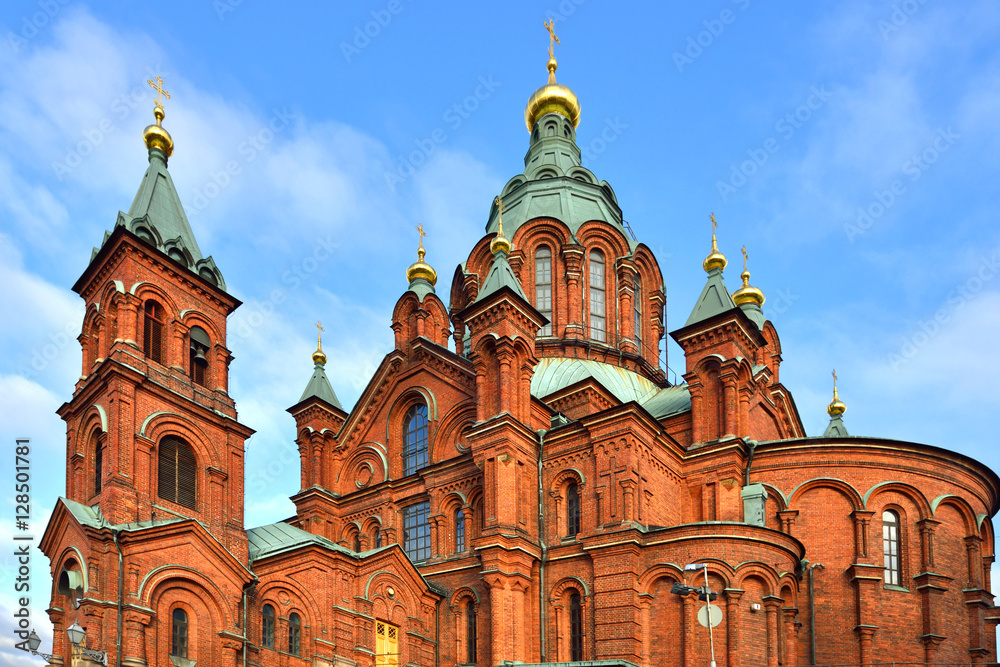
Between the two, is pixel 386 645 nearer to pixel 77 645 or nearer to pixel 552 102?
pixel 77 645

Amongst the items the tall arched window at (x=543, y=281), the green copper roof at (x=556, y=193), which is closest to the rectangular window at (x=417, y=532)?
the tall arched window at (x=543, y=281)

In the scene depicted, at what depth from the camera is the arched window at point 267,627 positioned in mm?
27078

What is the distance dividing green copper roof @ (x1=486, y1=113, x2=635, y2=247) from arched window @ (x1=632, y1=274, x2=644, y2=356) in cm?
180

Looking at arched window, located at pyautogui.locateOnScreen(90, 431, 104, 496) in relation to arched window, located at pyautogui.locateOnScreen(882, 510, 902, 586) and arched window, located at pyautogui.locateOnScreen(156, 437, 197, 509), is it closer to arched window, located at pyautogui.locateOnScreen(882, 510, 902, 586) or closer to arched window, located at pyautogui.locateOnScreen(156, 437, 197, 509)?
arched window, located at pyautogui.locateOnScreen(156, 437, 197, 509)

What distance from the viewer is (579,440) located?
1179 inches

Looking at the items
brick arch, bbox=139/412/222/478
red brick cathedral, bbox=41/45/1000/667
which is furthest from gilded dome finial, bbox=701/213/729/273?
brick arch, bbox=139/412/222/478

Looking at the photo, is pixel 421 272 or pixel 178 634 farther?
pixel 421 272

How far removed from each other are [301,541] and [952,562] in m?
19.3

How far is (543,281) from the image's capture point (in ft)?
135

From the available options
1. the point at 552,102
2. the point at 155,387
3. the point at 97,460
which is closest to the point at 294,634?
the point at 97,460

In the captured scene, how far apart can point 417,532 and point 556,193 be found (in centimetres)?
1672

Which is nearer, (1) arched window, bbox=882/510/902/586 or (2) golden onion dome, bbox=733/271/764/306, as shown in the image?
(1) arched window, bbox=882/510/902/586

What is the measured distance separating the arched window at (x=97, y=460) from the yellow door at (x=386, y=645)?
28.0 ft

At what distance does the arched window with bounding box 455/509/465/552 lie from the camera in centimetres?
3172
